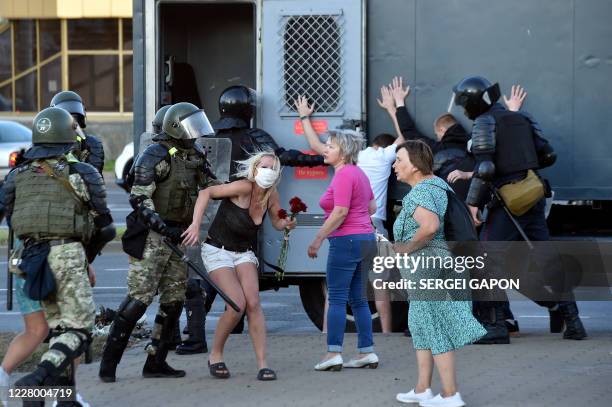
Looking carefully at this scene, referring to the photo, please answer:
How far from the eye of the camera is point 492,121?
9680 mm

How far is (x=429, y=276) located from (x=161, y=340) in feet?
6.76

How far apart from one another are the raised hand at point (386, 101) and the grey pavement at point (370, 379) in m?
1.84

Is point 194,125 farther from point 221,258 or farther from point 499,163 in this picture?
point 499,163

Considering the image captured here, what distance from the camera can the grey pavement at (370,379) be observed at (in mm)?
7848

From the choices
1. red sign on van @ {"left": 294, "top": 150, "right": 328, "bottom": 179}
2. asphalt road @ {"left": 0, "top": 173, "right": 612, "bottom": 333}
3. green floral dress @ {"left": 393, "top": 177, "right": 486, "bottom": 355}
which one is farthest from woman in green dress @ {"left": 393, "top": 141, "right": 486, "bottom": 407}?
asphalt road @ {"left": 0, "top": 173, "right": 612, "bottom": 333}

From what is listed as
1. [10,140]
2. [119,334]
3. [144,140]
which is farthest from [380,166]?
[10,140]

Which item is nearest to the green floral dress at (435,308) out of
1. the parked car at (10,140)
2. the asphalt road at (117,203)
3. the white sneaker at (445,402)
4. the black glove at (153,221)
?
the white sneaker at (445,402)

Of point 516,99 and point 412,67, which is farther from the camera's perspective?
point 412,67

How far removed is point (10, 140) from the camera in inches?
1072

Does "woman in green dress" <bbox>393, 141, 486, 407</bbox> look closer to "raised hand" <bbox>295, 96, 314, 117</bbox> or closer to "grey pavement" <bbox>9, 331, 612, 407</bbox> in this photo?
"grey pavement" <bbox>9, 331, 612, 407</bbox>

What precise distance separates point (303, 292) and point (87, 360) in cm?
232

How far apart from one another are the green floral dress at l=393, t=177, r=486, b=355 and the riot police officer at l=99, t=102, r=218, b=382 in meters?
1.63

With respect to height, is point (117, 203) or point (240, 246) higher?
point (240, 246)

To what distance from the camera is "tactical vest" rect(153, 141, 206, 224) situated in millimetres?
8383
